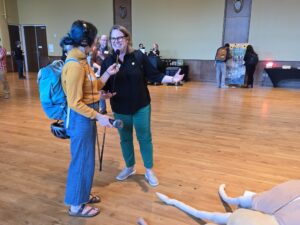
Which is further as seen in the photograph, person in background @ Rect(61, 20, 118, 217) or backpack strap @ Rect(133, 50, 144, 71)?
backpack strap @ Rect(133, 50, 144, 71)

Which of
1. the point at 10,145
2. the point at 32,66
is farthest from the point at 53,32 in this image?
the point at 10,145

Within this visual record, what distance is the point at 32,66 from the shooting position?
1329cm

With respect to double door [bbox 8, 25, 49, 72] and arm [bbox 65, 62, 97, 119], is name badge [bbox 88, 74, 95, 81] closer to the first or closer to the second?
arm [bbox 65, 62, 97, 119]

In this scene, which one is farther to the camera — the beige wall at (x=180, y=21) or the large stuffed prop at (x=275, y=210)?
the beige wall at (x=180, y=21)

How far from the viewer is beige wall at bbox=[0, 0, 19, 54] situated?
11891mm

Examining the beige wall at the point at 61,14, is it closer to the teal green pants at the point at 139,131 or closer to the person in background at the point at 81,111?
the teal green pants at the point at 139,131

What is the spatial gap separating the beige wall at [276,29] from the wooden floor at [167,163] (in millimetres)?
4147

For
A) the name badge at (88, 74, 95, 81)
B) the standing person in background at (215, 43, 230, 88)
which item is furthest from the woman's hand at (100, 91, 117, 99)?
the standing person in background at (215, 43, 230, 88)

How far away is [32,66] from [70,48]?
1275cm

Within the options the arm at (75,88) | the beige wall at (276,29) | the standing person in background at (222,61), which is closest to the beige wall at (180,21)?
the beige wall at (276,29)

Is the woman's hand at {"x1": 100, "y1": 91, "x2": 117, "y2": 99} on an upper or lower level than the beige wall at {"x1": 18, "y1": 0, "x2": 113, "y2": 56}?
lower

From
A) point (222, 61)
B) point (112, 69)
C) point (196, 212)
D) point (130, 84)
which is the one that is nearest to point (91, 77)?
point (112, 69)

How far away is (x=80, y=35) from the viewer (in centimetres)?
174

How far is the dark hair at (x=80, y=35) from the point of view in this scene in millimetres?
1730
